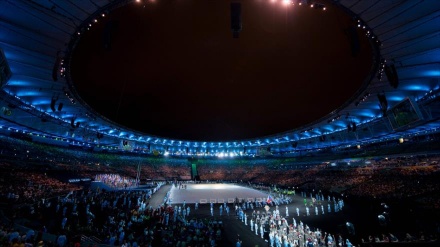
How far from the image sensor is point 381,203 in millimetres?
22922

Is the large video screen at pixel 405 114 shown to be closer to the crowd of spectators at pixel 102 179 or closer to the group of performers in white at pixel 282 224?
the crowd of spectators at pixel 102 179

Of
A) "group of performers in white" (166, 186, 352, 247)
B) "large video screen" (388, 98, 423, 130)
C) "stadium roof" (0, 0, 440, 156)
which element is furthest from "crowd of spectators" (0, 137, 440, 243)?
"large video screen" (388, 98, 423, 130)

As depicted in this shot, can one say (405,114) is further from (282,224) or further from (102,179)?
(102,179)

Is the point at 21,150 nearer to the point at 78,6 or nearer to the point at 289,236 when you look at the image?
the point at 78,6

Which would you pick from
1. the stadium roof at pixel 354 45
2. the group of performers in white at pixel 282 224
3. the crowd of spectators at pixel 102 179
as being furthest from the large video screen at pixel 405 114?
the group of performers in white at pixel 282 224

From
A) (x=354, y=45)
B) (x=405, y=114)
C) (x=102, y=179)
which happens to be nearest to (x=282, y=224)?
(x=405, y=114)

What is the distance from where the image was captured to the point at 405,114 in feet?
52.3

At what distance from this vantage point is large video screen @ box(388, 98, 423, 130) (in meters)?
14.7

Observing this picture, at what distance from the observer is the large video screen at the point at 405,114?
14.7 meters

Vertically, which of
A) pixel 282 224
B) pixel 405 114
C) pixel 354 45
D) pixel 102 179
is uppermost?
pixel 354 45

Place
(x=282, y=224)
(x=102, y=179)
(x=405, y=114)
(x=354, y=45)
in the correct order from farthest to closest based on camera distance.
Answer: (x=102, y=179), (x=282, y=224), (x=405, y=114), (x=354, y=45)

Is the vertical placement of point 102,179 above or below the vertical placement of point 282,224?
above

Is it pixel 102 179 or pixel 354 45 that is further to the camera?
pixel 102 179

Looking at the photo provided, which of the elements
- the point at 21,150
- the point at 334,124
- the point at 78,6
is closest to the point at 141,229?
the point at 78,6
